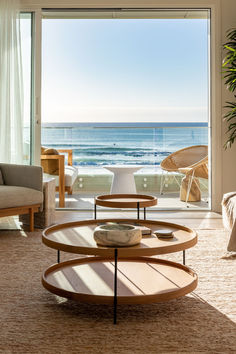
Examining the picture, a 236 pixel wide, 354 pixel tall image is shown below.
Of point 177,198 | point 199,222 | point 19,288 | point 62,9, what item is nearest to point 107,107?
point 177,198

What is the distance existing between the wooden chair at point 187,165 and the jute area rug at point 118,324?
3.57 metres

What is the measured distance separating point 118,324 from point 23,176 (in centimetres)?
251

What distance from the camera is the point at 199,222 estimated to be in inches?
175

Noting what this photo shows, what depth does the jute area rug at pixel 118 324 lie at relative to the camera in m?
1.64

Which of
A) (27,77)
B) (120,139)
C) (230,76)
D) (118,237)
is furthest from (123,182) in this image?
(118,237)

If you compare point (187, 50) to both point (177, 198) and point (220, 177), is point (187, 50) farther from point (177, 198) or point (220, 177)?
point (220, 177)

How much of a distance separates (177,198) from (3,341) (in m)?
5.07

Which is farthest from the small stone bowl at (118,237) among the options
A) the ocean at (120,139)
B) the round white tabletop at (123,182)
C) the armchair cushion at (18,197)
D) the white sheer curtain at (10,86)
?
the ocean at (120,139)

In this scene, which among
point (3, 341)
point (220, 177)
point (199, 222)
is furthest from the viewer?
point (220, 177)

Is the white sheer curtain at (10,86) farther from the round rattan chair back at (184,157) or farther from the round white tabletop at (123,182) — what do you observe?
the round rattan chair back at (184,157)

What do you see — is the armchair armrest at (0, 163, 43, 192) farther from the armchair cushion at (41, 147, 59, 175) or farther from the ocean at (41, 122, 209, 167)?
the ocean at (41, 122, 209, 167)

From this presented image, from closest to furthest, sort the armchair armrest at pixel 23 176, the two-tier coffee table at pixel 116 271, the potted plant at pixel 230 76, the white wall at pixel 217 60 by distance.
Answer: the two-tier coffee table at pixel 116 271 → the armchair armrest at pixel 23 176 → the potted plant at pixel 230 76 → the white wall at pixel 217 60

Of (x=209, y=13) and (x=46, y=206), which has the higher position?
(x=209, y=13)

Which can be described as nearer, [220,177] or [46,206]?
[46,206]
